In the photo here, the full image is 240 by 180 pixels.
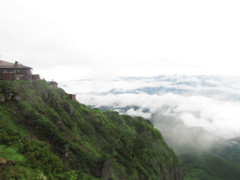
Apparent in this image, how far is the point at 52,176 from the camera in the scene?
69.3 feet

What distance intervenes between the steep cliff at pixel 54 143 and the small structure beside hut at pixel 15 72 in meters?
2.91

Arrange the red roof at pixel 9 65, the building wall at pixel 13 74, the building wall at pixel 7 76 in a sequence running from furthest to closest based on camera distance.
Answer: the red roof at pixel 9 65
the building wall at pixel 13 74
the building wall at pixel 7 76

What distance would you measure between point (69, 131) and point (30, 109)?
11.1 meters

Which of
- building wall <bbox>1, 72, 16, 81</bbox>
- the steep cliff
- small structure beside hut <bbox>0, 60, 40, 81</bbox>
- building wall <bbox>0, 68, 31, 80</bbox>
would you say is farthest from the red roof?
the steep cliff

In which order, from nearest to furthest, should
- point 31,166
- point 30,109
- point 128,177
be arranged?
point 31,166
point 30,109
point 128,177

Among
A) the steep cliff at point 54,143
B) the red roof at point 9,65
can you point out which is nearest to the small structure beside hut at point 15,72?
the red roof at point 9,65

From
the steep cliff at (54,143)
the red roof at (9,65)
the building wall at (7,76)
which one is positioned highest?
the red roof at (9,65)

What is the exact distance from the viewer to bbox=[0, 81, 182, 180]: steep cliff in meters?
21.2

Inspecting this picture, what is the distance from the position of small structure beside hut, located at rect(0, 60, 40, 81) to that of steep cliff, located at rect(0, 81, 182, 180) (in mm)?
2905

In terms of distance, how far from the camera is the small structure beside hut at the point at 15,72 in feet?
135

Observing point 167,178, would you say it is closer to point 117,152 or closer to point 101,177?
point 117,152

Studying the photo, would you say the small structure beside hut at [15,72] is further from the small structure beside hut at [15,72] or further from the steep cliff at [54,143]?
the steep cliff at [54,143]

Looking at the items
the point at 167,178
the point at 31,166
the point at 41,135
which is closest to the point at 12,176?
the point at 31,166

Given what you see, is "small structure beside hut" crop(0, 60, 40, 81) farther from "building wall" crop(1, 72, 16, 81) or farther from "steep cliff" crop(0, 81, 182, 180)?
"steep cliff" crop(0, 81, 182, 180)
